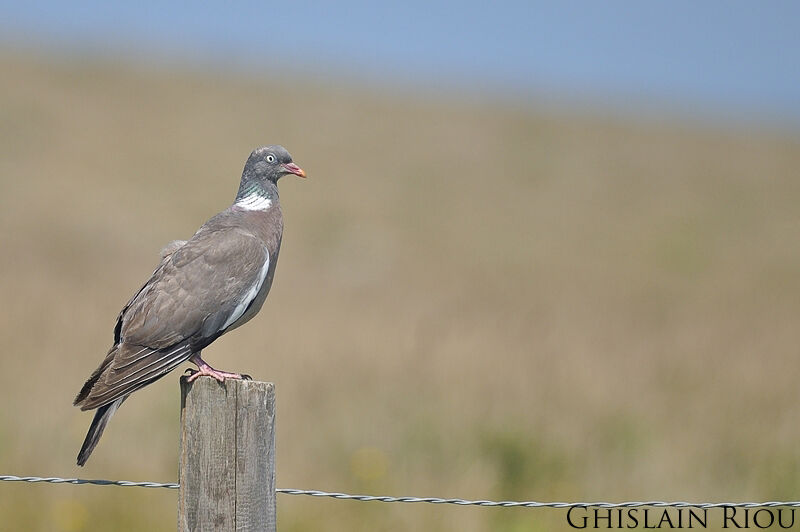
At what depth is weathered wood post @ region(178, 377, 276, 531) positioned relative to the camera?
12.0 ft

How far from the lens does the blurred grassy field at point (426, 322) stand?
7.25 metres

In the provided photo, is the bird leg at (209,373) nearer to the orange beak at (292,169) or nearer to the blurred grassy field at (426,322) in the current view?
the orange beak at (292,169)

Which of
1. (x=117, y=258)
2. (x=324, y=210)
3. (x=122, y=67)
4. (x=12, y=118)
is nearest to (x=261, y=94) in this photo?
(x=122, y=67)

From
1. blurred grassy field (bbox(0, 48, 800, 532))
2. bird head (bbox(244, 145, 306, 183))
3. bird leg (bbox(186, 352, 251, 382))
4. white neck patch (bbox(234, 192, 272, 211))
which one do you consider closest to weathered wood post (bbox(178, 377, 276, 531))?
bird leg (bbox(186, 352, 251, 382))

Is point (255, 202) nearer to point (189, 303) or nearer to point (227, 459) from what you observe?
point (189, 303)

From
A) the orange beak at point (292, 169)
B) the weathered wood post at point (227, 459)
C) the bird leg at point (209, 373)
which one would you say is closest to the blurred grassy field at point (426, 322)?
the bird leg at point (209, 373)

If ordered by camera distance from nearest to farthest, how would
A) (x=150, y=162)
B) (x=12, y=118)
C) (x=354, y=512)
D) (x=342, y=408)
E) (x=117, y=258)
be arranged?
(x=354, y=512) → (x=342, y=408) → (x=117, y=258) → (x=150, y=162) → (x=12, y=118)

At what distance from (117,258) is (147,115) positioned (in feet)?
50.8

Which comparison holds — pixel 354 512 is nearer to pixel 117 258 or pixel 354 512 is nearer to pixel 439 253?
pixel 117 258

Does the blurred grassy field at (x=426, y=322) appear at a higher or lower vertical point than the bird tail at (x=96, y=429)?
higher

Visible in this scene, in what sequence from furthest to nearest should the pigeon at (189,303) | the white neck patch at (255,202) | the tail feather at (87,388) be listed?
the white neck patch at (255,202)
the pigeon at (189,303)
the tail feather at (87,388)

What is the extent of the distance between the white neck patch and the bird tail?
5.72ft

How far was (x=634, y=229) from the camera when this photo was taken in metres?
22.4

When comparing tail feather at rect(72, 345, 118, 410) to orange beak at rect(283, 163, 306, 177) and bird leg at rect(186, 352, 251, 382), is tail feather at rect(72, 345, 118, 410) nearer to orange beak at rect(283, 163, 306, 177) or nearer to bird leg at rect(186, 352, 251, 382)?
bird leg at rect(186, 352, 251, 382)
